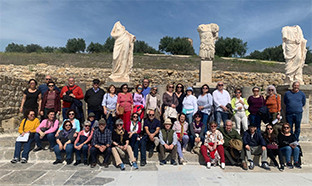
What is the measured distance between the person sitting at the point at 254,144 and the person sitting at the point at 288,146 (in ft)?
1.21

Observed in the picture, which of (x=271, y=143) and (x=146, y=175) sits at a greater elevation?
(x=271, y=143)

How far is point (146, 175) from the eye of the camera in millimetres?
3992

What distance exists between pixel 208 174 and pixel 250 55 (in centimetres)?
4848

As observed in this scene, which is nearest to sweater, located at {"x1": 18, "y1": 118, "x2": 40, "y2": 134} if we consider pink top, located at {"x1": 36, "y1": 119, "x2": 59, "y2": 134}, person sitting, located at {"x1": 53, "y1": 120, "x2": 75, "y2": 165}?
pink top, located at {"x1": 36, "y1": 119, "x2": 59, "y2": 134}

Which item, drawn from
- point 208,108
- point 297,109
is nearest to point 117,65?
point 208,108

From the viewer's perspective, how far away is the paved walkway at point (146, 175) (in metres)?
3.65

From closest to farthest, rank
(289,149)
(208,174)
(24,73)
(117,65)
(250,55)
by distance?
(208,174) < (289,149) < (117,65) < (24,73) < (250,55)

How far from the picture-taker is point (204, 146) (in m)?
4.63

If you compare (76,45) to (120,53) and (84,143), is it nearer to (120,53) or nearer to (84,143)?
(120,53)

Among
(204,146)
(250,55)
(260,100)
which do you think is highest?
(250,55)

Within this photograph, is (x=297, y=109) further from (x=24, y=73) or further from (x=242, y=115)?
(x=24, y=73)

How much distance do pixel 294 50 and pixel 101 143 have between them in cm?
649

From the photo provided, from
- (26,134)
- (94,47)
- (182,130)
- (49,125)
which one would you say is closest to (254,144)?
(182,130)

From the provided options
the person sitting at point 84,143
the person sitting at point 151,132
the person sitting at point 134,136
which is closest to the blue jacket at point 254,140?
the person sitting at point 151,132
